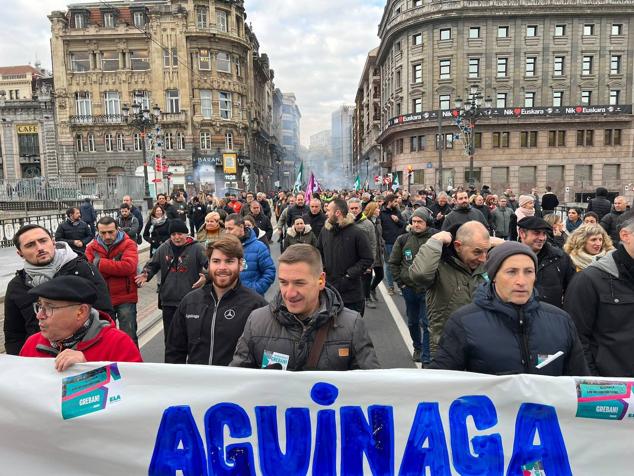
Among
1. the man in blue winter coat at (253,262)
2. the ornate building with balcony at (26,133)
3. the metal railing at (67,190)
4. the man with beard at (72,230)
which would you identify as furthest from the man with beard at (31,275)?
the ornate building with balcony at (26,133)

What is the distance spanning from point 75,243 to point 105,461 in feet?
18.4

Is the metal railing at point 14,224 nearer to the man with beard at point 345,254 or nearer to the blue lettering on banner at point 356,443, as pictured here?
the man with beard at point 345,254

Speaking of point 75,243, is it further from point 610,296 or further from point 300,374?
point 610,296

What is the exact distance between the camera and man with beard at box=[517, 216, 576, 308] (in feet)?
13.8

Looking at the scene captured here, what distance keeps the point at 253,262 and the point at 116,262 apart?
4.96 ft

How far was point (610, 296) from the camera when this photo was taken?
303 centimetres

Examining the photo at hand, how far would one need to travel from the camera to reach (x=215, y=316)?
3531mm

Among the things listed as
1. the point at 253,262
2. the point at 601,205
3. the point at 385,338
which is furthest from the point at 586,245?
the point at 601,205

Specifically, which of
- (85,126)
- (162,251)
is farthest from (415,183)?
(162,251)

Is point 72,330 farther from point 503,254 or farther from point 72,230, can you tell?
point 72,230

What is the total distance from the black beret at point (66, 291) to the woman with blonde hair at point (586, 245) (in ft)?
14.7

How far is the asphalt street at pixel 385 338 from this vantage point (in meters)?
6.13

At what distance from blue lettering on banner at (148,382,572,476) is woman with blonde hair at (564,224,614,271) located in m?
2.95

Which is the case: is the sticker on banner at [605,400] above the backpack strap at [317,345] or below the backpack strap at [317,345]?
below
